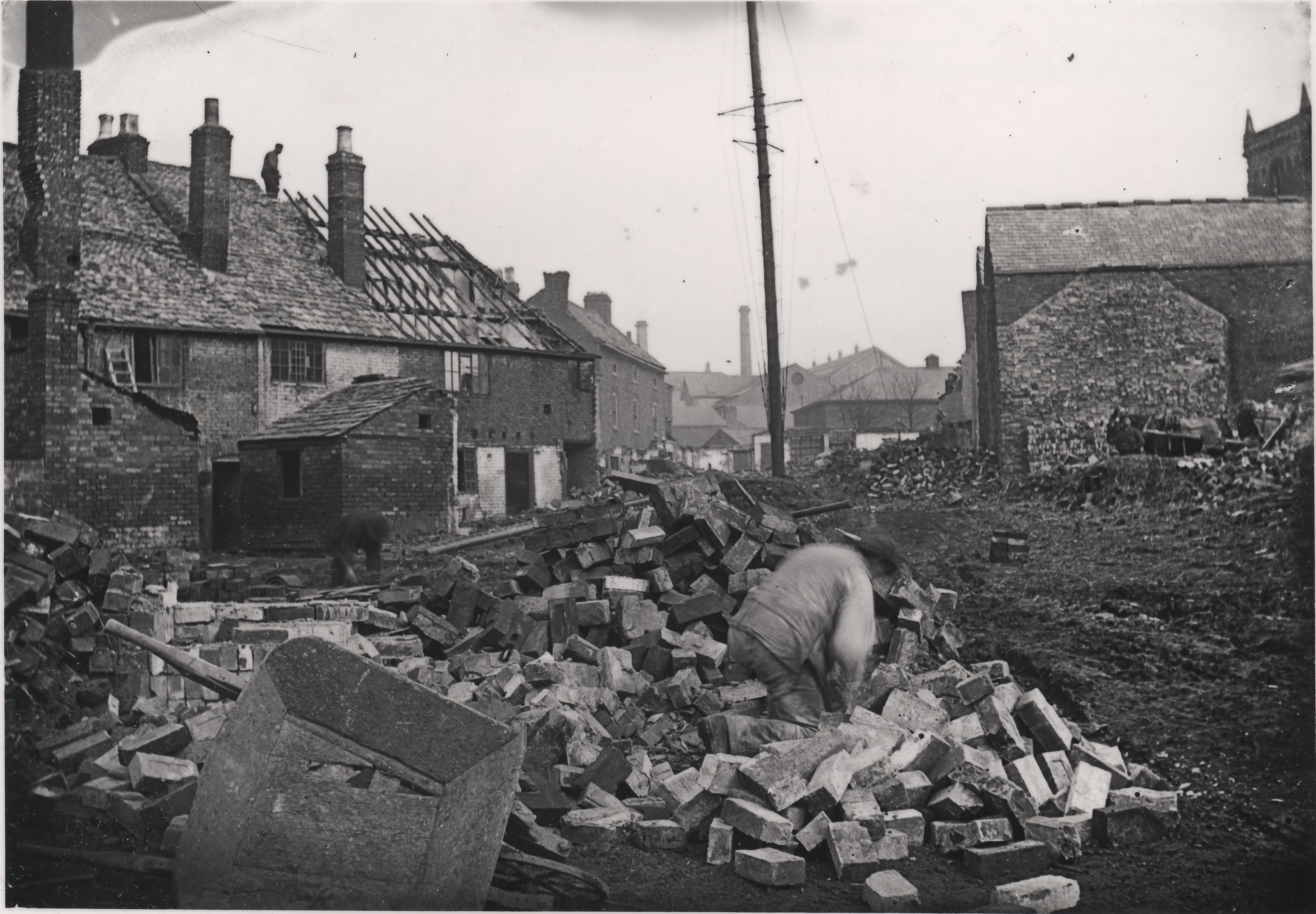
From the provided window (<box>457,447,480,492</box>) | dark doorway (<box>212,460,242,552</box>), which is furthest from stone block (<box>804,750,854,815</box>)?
window (<box>457,447,480,492</box>)

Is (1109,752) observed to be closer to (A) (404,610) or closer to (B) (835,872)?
(B) (835,872)

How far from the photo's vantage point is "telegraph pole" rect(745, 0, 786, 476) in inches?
261

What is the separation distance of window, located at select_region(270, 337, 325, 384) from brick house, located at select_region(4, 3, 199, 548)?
650 cm

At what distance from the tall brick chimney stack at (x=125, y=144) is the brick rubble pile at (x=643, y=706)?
281 centimetres

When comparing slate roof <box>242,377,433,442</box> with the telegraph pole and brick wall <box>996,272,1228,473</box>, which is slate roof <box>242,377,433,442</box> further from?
brick wall <box>996,272,1228,473</box>

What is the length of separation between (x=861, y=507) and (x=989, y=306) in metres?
3.41

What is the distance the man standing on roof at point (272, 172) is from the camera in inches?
301

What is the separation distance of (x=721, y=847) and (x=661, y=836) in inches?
12.3

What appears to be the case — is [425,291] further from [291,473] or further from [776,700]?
[776,700]

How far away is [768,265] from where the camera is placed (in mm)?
9281

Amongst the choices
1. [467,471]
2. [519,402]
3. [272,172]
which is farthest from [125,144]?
[519,402]

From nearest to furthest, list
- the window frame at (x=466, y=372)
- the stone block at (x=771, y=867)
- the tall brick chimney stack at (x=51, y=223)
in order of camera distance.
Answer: the stone block at (x=771, y=867), the tall brick chimney stack at (x=51, y=223), the window frame at (x=466, y=372)

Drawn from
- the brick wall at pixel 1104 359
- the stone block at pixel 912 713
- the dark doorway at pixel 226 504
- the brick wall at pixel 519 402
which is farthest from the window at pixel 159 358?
the brick wall at pixel 1104 359

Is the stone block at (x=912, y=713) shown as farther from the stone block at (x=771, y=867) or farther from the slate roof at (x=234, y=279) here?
the slate roof at (x=234, y=279)
